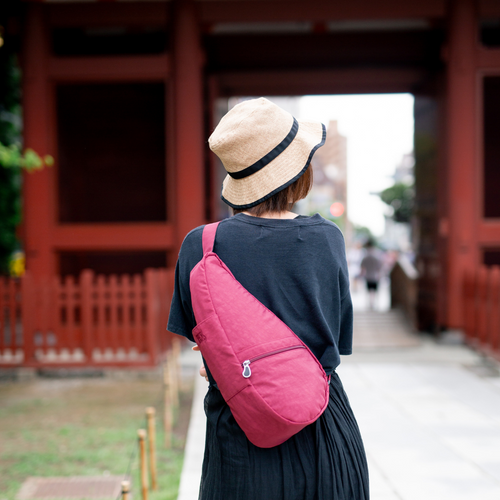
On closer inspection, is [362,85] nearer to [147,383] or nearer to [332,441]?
[147,383]

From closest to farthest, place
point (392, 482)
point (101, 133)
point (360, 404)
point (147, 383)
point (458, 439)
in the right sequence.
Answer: point (392, 482) < point (458, 439) < point (360, 404) < point (147, 383) < point (101, 133)

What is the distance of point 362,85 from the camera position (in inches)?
394

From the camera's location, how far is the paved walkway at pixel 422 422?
3.48 metres

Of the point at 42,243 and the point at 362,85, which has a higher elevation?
the point at 362,85

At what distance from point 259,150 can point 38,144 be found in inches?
299

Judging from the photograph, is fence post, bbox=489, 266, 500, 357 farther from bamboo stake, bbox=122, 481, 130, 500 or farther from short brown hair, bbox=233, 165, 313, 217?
short brown hair, bbox=233, 165, 313, 217

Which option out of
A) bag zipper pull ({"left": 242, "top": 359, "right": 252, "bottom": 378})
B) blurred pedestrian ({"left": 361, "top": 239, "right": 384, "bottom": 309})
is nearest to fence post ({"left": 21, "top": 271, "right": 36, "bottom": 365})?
bag zipper pull ({"left": 242, "top": 359, "right": 252, "bottom": 378})

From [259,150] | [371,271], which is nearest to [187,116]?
[371,271]

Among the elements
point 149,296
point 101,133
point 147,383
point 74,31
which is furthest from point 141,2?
point 147,383

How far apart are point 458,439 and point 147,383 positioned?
390cm

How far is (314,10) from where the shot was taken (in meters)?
8.33

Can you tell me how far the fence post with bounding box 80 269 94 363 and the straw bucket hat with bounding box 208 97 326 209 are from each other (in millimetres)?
6058

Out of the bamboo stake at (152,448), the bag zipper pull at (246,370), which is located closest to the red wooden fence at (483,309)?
the bamboo stake at (152,448)

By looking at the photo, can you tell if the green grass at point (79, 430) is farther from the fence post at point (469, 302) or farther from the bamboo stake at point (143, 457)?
the fence post at point (469, 302)
